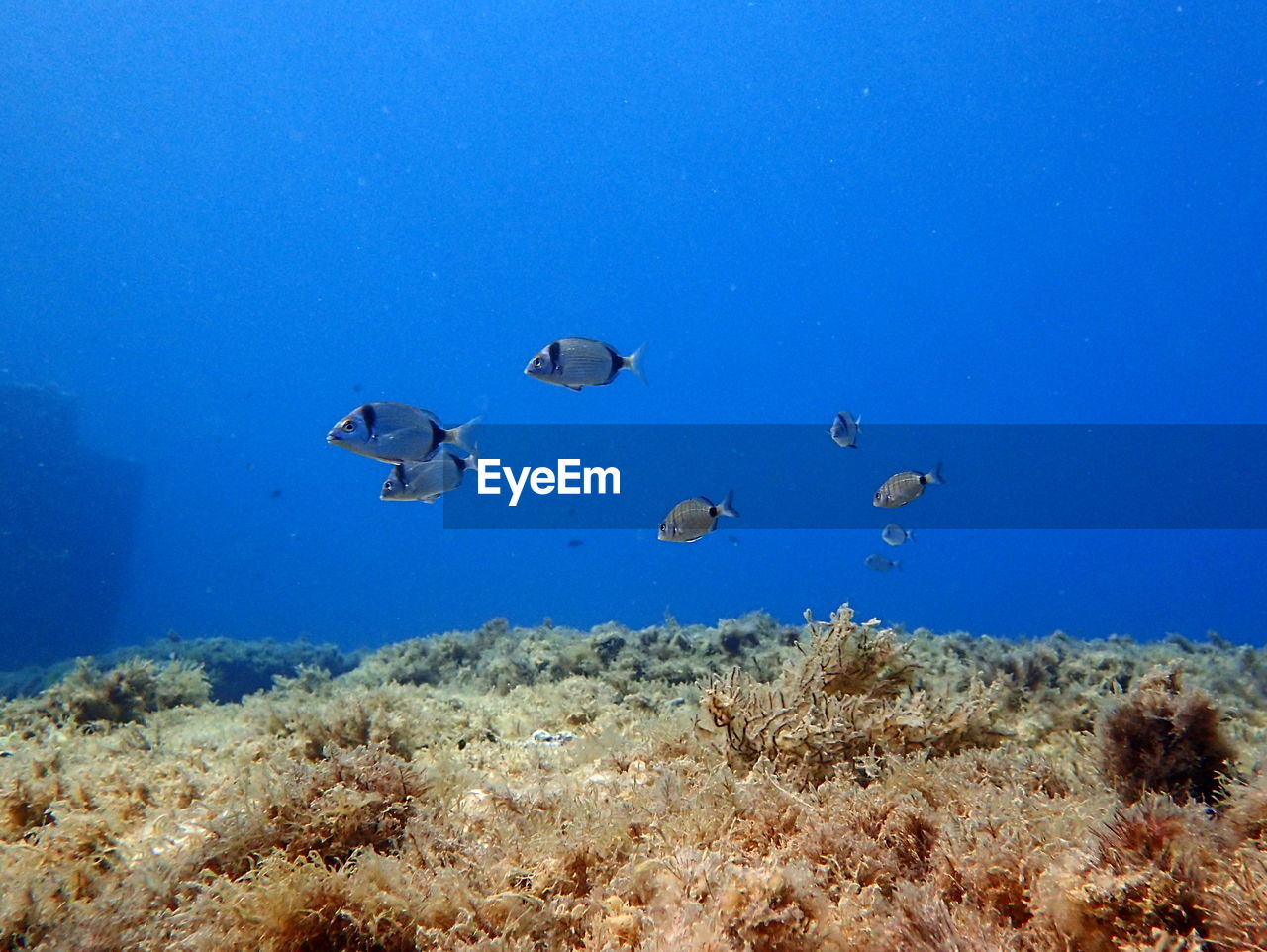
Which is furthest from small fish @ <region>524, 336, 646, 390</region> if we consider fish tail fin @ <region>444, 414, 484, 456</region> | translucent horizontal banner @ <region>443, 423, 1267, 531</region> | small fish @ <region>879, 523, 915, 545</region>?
translucent horizontal banner @ <region>443, 423, 1267, 531</region>

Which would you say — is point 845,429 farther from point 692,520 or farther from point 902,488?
point 692,520

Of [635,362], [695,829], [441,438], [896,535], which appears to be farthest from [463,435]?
[896,535]

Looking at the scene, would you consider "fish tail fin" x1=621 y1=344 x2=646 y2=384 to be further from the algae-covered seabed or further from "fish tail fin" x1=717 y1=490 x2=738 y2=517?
the algae-covered seabed

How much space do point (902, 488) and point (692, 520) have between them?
314 cm

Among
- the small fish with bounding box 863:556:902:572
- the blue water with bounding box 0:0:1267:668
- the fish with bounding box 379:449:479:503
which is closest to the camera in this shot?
the fish with bounding box 379:449:479:503

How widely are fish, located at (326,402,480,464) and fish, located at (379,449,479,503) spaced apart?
0.52 metres

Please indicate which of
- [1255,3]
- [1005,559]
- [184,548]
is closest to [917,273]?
[1255,3]

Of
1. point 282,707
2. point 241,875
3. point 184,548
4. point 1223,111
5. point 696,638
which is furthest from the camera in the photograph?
point 184,548

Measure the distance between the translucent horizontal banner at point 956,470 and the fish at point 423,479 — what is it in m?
65.6

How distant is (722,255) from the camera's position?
361ft

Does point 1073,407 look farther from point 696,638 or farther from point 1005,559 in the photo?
point 696,638

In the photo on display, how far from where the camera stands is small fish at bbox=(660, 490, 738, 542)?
5.72 metres

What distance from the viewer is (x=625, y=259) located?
11906 centimetres

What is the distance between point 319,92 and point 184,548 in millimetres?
99448
